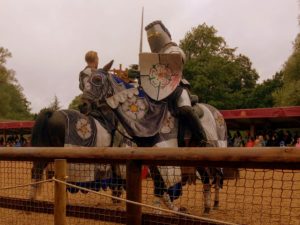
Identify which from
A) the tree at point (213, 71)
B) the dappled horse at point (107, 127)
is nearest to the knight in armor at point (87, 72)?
the dappled horse at point (107, 127)

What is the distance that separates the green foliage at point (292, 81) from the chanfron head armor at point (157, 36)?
2690 cm

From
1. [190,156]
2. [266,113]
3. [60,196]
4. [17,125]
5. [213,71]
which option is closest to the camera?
[190,156]

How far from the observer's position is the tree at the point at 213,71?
1561 inches

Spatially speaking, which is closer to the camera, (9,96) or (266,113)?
(266,113)

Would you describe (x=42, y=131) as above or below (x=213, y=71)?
below

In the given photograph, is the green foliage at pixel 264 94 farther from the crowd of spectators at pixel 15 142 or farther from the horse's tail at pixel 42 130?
the horse's tail at pixel 42 130

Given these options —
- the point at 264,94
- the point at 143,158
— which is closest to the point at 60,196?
the point at 143,158

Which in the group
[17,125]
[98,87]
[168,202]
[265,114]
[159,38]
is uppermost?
[159,38]

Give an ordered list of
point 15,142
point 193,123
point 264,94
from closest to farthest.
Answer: point 193,123 → point 15,142 → point 264,94

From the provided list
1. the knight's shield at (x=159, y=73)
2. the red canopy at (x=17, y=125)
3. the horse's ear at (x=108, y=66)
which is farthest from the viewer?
the red canopy at (x=17, y=125)

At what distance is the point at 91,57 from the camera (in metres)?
6.64

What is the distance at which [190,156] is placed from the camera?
9.25ft

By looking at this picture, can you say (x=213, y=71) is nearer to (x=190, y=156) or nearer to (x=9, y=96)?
(x=9, y=96)

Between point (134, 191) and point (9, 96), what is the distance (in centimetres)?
5491
